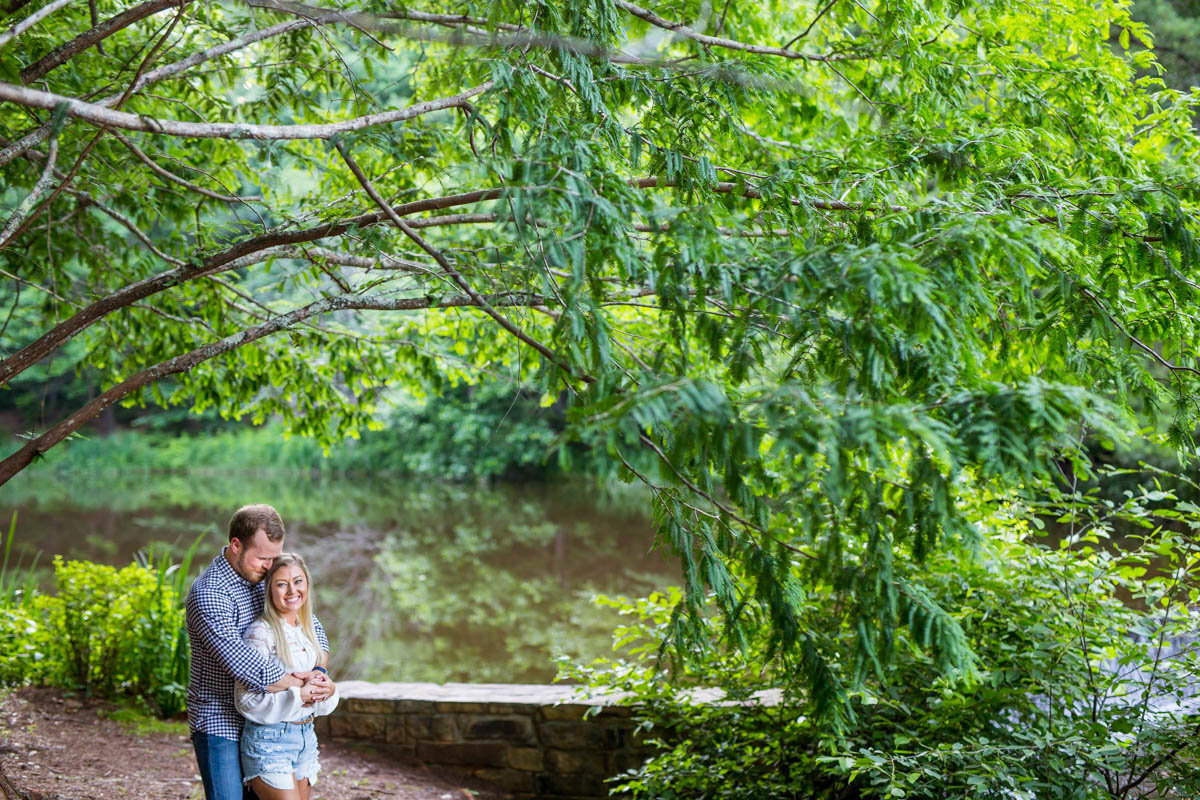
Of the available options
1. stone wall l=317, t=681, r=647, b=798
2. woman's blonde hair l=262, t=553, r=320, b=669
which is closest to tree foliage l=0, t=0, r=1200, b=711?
woman's blonde hair l=262, t=553, r=320, b=669

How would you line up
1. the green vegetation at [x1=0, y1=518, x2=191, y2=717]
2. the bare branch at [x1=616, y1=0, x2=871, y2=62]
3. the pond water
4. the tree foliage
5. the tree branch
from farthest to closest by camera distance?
the pond water → the green vegetation at [x1=0, y1=518, x2=191, y2=717] → the bare branch at [x1=616, y1=0, x2=871, y2=62] → the tree branch → the tree foliage

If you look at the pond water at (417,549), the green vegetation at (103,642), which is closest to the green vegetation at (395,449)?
the pond water at (417,549)

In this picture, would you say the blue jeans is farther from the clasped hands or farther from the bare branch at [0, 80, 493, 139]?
the bare branch at [0, 80, 493, 139]

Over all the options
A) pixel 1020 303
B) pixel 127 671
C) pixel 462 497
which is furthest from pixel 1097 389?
pixel 462 497

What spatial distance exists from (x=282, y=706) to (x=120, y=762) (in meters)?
2.29

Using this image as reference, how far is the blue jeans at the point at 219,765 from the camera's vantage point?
3.15 m

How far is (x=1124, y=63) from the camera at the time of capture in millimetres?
4184

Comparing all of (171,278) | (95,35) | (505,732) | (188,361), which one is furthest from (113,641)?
(95,35)

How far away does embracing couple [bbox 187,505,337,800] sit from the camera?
3.11 meters

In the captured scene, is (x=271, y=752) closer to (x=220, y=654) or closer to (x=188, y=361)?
(x=220, y=654)

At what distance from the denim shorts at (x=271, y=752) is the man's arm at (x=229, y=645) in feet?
0.55

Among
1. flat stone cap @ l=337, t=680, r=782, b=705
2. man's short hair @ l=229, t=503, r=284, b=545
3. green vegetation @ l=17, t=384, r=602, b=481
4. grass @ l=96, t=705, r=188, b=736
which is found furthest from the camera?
green vegetation @ l=17, t=384, r=602, b=481

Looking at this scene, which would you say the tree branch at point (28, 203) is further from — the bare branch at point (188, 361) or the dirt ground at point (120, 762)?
the dirt ground at point (120, 762)

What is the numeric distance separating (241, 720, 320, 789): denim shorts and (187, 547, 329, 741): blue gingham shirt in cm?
7
